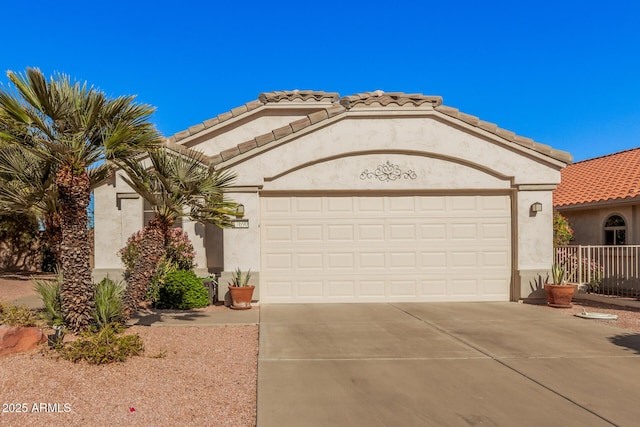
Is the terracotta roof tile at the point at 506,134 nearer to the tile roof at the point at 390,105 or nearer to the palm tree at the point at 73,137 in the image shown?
the tile roof at the point at 390,105

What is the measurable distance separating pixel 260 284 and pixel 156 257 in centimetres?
398

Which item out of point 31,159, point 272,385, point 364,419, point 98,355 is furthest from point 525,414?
point 31,159

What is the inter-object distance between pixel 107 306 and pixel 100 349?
161 centimetres

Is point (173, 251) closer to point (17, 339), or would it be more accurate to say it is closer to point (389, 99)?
point (17, 339)

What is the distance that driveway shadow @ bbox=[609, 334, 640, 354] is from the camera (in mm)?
7328

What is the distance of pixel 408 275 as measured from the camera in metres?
12.0

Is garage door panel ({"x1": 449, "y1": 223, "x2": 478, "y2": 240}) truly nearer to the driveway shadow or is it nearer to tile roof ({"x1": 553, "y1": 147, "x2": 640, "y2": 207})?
the driveway shadow

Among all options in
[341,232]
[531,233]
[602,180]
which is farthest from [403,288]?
[602,180]

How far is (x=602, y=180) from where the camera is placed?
16922 mm

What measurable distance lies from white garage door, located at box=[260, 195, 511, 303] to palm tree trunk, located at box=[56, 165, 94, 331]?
4.98 meters

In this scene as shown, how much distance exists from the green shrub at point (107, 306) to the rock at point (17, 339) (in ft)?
2.88

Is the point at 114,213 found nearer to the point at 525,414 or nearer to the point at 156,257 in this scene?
the point at 156,257

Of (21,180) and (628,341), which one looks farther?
(21,180)

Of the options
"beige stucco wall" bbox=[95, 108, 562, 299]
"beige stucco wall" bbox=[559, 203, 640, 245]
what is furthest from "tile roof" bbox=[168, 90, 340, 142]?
"beige stucco wall" bbox=[559, 203, 640, 245]
